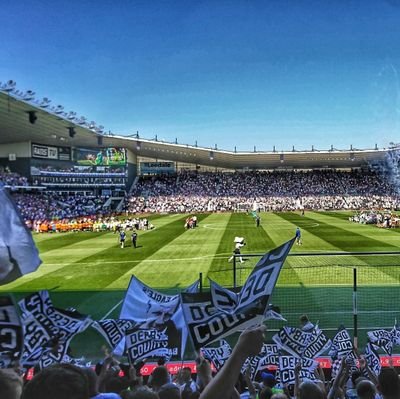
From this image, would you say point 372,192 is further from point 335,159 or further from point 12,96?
point 12,96

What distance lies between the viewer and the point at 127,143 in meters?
72.8

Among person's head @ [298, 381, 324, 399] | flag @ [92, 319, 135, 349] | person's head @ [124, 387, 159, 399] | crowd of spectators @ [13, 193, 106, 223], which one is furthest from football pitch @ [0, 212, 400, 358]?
crowd of spectators @ [13, 193, 106, 223]

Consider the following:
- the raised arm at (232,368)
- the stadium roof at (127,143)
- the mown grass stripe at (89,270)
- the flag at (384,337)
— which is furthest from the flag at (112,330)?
the stadium roof at (127,143)

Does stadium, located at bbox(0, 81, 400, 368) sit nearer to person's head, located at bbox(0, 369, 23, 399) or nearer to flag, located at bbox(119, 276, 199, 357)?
flag, located at bbox(119, 276, 199, 357)

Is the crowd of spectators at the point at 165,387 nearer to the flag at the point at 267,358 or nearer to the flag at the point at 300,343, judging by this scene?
the flag at the point at 300,343

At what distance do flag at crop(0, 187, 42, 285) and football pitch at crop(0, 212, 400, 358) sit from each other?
8.07m

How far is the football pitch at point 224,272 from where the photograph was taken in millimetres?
13711

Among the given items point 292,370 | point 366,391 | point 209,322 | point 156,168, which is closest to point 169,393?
point 209,322

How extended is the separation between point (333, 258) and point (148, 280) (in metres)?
10.5

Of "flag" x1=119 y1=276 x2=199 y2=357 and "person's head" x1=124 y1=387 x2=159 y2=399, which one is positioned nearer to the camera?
"person's head" x1=124 y1=387 x2=159 y2=399

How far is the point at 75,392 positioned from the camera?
2.77 meters

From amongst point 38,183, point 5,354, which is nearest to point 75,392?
point 5,354

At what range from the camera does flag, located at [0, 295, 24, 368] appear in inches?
167

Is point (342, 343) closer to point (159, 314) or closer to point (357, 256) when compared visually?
point (159, 314)
